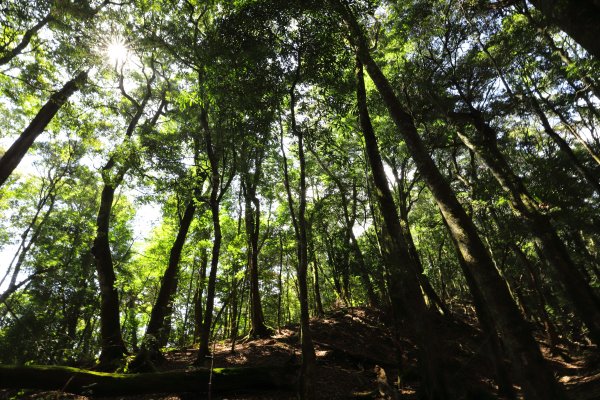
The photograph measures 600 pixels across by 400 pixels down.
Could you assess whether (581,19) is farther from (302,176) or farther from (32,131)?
(32,131)

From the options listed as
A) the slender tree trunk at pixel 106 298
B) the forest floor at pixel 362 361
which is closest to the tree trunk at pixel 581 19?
the forest floor at pixel 362 361

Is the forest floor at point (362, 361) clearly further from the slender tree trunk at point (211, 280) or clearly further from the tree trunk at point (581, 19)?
the tree trunk at point (581, 19)

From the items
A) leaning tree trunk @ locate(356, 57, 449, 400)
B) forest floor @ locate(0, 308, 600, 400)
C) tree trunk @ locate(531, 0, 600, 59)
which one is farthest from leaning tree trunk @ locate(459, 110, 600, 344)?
tree trunk @ locate(531, 0, 600, 59)

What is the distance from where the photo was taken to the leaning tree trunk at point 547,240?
9.23 metres

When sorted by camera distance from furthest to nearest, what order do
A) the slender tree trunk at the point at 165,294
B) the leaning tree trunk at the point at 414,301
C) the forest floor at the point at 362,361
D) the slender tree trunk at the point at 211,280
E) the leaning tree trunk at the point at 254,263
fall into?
the leaning tree trunk at the point at 254,263 → the slender tree trunk at the point at 165,294 → the slender tree trunk at the point at 211,280 → the forest floor at the point at 362,361 → the leaning tree trunk at the point at 414,301

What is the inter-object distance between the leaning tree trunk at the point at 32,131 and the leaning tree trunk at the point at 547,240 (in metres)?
15.0

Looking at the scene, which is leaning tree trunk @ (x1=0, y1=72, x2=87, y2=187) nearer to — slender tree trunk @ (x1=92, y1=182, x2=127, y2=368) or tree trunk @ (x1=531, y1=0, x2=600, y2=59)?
slender tree trunk @ (x1=92, y1=182, x2=127, y2=368)

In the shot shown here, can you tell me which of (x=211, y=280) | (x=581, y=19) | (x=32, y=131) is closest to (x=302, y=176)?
(x=211, y=280)

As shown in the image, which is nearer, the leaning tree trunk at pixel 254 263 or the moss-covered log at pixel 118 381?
the moss-covered log at pixel 118 381

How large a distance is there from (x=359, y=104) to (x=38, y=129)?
1118 cm

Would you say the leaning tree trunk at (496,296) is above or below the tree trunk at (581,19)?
below

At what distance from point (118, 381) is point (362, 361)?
7.78 metres

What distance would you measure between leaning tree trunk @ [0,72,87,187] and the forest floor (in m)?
6.77

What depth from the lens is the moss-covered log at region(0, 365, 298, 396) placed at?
7172 mm
